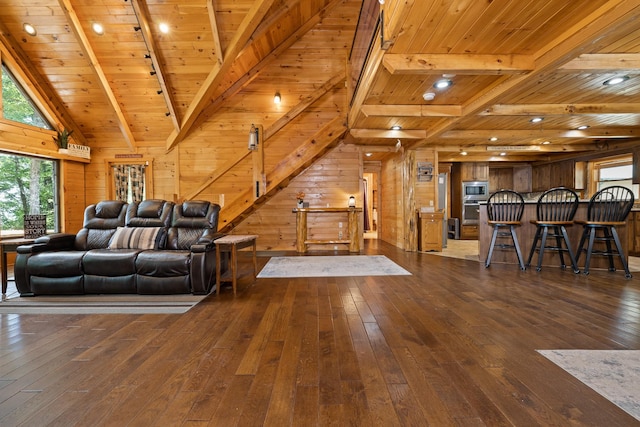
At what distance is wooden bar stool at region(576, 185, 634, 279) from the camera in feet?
13.4

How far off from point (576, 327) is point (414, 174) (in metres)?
4.82

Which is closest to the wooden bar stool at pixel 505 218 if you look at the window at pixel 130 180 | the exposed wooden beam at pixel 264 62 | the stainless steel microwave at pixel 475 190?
the stainless steel microwave at pixel 475 190

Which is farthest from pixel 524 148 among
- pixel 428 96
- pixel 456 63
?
pixel 456 63

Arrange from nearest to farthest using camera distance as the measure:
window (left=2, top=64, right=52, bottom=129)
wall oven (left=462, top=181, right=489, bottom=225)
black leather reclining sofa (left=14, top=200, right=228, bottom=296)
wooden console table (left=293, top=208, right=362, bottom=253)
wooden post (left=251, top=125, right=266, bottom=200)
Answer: black leather reclining sofa (left=14, top=200, right=228, bottom=296), window (left=2, top=64, right=52, bottom=129), wooden post (left=251, top=125, right=266, bottom=200), wooden console table (left=293, top=208, right=362, bottom=253), wall oven (left=462, top=181, right=489, bottom=225)

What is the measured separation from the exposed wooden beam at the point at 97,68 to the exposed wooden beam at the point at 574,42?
21.2 feet

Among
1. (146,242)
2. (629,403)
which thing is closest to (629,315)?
(629,403)

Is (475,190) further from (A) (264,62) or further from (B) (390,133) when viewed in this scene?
(A) (264,62)

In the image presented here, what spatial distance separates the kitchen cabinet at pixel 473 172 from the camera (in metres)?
8.59

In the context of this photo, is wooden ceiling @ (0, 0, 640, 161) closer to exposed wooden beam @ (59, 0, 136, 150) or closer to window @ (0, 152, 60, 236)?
exposed wooden beam @ (59, 0, 136, 150)

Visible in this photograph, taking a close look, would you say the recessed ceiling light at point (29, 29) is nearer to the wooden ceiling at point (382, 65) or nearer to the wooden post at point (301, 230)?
the wooden ceiling at point (382, 65)

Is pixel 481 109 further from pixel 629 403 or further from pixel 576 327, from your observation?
pixel 629 403

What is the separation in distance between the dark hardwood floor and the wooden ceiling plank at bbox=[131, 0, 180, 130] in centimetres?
458

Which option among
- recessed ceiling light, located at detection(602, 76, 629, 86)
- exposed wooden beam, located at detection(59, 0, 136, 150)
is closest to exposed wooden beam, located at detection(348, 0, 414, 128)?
recessed ceiling light, located at detection(602, 76, 629, 86)

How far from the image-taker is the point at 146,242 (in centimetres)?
389
